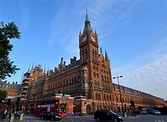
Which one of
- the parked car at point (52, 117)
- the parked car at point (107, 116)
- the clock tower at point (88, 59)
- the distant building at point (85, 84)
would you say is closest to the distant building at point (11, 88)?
the distant building at point (85, 84)

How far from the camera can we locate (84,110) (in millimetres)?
46688

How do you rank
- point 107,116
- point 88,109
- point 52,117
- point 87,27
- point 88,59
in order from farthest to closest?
point 87,27 < point 88,59 < point 88,109 < point 52,117 < point 107,116

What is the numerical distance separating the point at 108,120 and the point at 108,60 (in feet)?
167

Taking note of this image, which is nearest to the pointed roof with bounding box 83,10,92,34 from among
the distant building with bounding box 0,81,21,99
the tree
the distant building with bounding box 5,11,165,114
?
the distant building with bounding box 5,11,165,114

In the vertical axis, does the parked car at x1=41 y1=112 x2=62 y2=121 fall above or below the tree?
below

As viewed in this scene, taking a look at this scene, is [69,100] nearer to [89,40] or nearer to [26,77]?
[89,40]

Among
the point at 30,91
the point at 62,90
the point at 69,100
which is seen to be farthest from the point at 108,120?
the point at 30,91

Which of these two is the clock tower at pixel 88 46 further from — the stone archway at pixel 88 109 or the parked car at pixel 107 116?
the parked car at pixel 107 116

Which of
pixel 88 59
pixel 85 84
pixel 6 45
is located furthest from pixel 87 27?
pixel 6 45

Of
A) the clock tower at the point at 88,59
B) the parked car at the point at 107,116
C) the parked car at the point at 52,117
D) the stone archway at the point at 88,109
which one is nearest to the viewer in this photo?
the parked car at the point at 107,116

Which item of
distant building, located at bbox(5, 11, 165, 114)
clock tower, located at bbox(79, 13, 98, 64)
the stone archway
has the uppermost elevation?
clock tower, located at bbox(79, 13, 98, 64)

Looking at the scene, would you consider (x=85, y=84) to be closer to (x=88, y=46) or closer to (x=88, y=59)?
(x=88, y=59)

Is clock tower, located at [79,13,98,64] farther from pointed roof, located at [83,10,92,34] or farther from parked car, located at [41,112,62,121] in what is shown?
parked car, located at [41,112,62,121]

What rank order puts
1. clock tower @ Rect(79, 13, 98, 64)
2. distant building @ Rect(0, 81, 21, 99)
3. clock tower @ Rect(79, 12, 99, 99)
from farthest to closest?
1. distant building @ Rect(0, 81, 21, 99)
2. clock tower @ Rect(79, 13, 98, 64)
3. clock tower @ Rect(79, 12, 99, 99)
